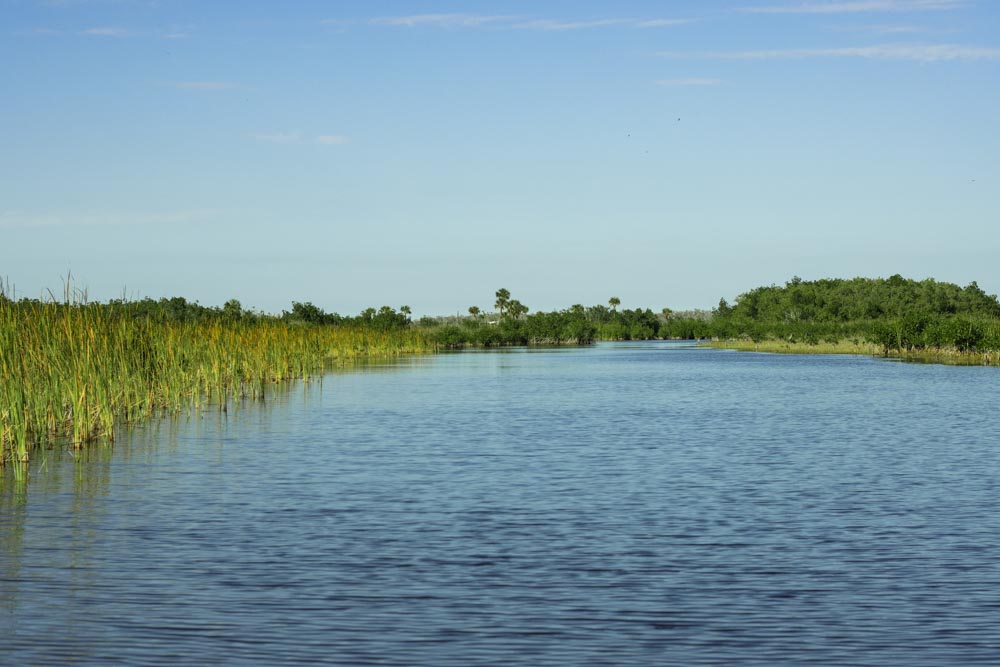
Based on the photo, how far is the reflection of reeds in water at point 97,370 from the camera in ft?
58.6

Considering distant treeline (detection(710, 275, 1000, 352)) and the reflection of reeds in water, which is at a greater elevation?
distant treeline (detection(710, 275, 1000, 352))

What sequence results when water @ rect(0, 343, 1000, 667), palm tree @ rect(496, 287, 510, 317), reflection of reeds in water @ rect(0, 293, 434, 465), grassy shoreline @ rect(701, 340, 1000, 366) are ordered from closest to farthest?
water @ rect(0, 343, 1000, 667) < reflection of reeds in water @ rect(0, 293, 434, 465) < grassy shoreline @ rect(701, 340, 1000, 366) < palm tree @ rect(496, 287, 510, 317)

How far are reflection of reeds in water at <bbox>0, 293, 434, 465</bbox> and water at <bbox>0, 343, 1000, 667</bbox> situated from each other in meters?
0.98

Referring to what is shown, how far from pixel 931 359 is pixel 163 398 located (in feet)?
173

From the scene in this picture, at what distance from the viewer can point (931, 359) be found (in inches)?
2638

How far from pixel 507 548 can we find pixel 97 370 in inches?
462

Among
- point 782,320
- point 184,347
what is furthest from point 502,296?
point 184,347

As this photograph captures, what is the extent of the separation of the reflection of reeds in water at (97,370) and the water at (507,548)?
98 cm

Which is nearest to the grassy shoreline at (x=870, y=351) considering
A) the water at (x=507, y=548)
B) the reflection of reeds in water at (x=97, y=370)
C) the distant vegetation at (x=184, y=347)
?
the distant vegetation at (x=184, y=347)

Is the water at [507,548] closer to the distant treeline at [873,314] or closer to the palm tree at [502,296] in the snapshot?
the distant treeline at [873,314]

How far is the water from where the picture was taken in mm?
8320

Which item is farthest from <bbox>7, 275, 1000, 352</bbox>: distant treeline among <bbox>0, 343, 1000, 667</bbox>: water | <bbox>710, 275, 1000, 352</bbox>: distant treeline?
<bbox>0, 343, 1000, 667</bbox>: water

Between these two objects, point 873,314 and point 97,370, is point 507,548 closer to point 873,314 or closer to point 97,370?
point 97,370

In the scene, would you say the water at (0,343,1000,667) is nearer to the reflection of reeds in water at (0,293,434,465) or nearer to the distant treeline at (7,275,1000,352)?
the reflection of reeds in water at (0,293,434,465)
